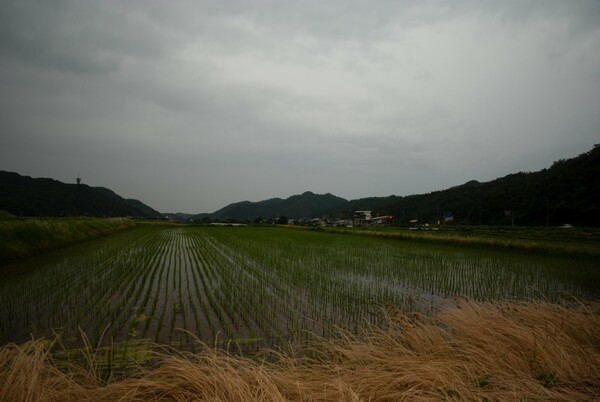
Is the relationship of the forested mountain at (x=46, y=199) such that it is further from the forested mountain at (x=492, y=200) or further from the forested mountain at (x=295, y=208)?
the forested mountain at (x=295, y=208)

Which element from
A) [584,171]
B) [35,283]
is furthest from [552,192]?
[35,283]

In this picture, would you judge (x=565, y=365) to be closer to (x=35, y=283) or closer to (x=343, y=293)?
(x=343, y=293)

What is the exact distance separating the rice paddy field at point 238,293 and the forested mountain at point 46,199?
2626 inches

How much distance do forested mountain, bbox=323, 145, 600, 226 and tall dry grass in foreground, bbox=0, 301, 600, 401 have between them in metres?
50.0

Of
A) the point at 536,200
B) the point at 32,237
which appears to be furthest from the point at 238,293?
the point at 536,200

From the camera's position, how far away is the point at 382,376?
282cm

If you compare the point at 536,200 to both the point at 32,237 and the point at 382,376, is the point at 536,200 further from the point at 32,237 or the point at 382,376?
the point at 32,237

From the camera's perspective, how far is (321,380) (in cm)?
287

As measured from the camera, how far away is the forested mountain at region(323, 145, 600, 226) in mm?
41219

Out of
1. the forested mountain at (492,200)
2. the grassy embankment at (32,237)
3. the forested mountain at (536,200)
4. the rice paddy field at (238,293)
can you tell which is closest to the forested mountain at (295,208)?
the forested mountain at (492,200)

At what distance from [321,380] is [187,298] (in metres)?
5.37

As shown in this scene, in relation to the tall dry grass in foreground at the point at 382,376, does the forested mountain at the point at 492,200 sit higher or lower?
higher

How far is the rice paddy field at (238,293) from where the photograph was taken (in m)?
5.08

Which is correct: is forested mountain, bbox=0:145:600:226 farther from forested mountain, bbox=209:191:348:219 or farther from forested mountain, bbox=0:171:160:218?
forested mountain, bbox=209:191:348:219
